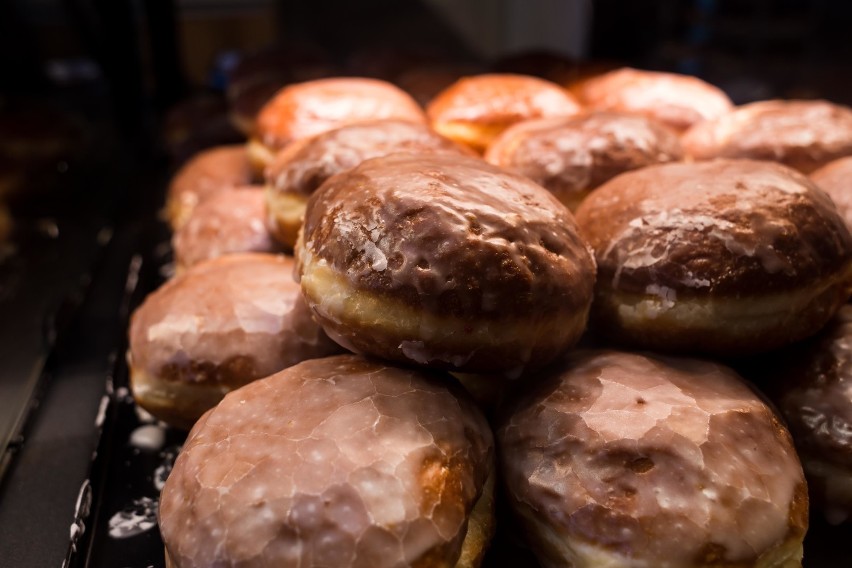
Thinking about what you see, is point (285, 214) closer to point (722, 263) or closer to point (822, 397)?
point (722, 263)

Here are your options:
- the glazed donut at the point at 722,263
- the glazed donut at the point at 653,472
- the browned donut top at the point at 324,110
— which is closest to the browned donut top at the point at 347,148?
the browned donut top at the point at 324,110

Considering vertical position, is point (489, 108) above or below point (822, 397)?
above

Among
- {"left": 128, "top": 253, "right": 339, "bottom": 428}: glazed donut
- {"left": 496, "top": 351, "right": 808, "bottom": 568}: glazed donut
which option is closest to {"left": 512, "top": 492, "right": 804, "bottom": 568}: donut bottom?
{"left": 496, "top": 351, "right": 808, "bottom": 568}: glazed donut

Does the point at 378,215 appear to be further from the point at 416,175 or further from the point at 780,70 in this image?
the point at 780,70

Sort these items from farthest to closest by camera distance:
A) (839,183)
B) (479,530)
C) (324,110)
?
(324,110) < (839,183) < (479,530)

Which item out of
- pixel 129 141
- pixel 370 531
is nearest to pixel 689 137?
pixel 370 531

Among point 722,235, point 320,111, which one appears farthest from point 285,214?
point 722,235
